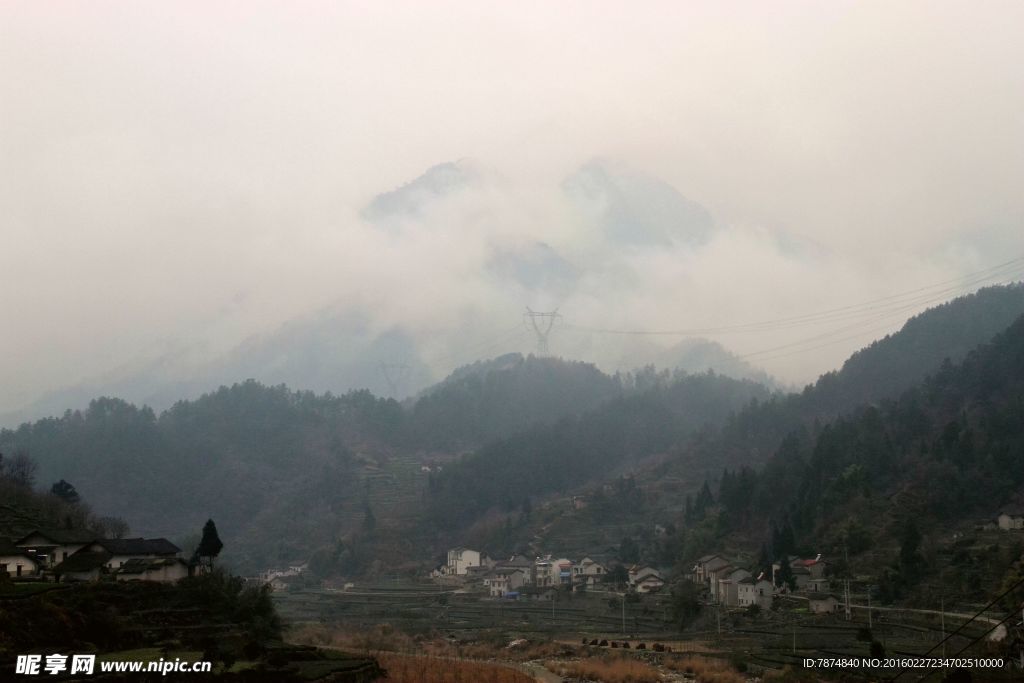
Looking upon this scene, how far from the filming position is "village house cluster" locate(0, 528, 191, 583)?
37594mm

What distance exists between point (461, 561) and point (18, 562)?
65624 millimetres

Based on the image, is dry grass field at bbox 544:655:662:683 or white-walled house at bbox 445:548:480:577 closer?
dry grass field at bbox 544:655:662:683

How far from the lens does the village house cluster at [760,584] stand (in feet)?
198

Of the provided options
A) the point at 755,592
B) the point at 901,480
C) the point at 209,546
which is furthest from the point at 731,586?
the point at 209,546

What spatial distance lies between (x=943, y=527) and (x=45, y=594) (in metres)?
53.1

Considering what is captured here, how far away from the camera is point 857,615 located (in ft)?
166

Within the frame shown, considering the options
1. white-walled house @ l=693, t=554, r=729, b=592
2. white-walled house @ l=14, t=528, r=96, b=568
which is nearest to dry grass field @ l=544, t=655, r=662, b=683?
white-walled house @ l=14, t=528, r=96, b=568

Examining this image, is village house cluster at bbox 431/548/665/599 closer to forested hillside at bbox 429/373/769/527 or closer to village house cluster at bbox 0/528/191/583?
forested hillside at bbox 429/373/769/527

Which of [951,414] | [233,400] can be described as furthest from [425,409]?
[951,414]

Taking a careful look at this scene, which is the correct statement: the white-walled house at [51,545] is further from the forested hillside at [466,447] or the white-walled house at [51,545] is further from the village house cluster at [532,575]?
the forested hillside at [466,447]

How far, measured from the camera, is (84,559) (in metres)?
39.6

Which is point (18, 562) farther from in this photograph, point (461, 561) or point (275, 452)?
point (275, 452)

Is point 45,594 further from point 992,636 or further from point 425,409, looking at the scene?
point 425,409

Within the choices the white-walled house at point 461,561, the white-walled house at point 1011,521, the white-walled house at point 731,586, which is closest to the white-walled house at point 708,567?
the white-walled house at point 731,586
